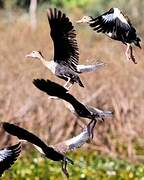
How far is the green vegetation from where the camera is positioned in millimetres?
10156

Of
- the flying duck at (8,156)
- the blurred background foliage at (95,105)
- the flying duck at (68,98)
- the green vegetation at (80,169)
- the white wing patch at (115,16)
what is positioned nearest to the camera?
the flying duck at (68,98)

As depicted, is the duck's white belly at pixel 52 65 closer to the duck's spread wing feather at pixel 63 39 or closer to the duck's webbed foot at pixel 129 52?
the duck's spread wing feather at pixel 63 39

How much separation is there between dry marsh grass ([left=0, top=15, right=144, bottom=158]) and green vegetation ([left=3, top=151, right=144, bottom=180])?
0.57 meters

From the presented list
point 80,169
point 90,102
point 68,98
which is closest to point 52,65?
point 68,98

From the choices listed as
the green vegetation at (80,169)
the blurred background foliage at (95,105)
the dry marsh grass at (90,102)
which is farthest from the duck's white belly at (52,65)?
the dry marsh grass at (90,102)

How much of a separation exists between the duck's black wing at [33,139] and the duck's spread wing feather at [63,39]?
0.27 metres

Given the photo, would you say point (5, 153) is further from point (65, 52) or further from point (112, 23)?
point (112, 23)

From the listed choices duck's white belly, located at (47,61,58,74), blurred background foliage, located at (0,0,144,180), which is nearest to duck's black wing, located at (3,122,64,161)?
duck's white belly, located at (47,61,58,74)

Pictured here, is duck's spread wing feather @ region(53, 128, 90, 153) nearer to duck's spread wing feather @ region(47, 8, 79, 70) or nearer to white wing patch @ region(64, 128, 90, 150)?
white wing patch @ region(64, 128, 90, 150)

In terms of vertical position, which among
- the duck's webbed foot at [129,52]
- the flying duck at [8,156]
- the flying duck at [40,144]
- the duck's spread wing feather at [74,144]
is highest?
the duck's webbed foot at [129,52]

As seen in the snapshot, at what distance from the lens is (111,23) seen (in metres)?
2.34

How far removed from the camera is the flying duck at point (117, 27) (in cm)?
226

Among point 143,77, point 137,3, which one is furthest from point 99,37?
point 143,77

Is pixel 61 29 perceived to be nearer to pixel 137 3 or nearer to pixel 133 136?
pixel 133 136
